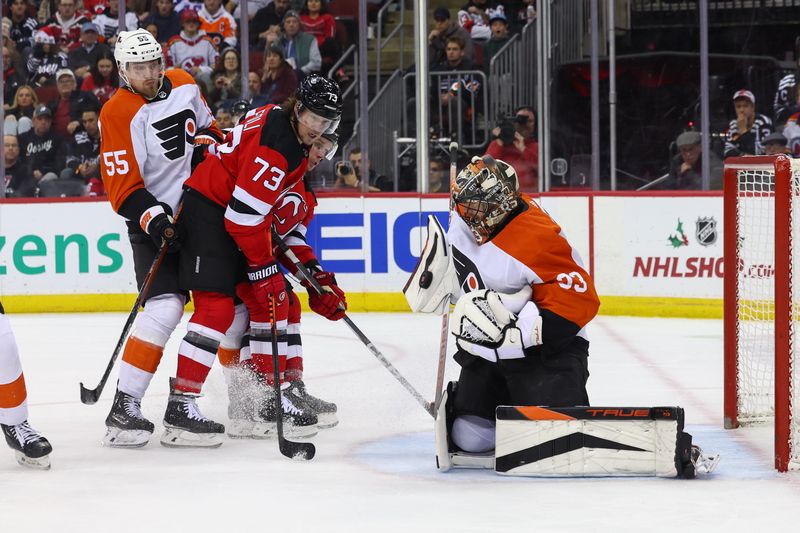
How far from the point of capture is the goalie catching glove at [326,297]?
3463 mm

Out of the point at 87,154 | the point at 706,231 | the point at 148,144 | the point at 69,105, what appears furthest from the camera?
the point at 69,105

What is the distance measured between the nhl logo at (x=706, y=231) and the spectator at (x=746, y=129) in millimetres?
531

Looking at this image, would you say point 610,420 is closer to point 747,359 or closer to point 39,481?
point 747,359

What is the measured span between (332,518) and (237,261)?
99 centimetres

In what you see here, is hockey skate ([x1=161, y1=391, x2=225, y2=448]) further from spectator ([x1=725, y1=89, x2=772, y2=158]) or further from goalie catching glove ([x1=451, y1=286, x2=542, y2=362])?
spectator ([x1=725, y1=89, x2=772, y2=158])

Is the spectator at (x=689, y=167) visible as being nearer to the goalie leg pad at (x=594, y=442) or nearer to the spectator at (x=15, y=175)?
the spectator at (x=15, y=175)

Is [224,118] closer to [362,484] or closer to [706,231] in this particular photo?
[706,231]

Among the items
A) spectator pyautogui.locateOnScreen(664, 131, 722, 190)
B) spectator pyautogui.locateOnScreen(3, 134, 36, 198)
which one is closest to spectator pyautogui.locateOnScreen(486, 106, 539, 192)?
spectator pyautogui.locateOnScreen(664, 131, 722, 190)

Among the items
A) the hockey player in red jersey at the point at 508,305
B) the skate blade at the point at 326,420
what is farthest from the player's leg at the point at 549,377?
the skate blade at the point at 326,420

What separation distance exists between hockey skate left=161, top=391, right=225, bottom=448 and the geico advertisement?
3.50 metres

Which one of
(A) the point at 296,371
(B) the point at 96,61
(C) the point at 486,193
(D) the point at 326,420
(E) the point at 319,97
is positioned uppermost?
(B) the point at 96,61

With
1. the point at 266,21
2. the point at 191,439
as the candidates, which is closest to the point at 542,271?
the point at 191,439

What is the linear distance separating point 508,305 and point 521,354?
11 cm

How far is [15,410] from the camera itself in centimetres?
295
